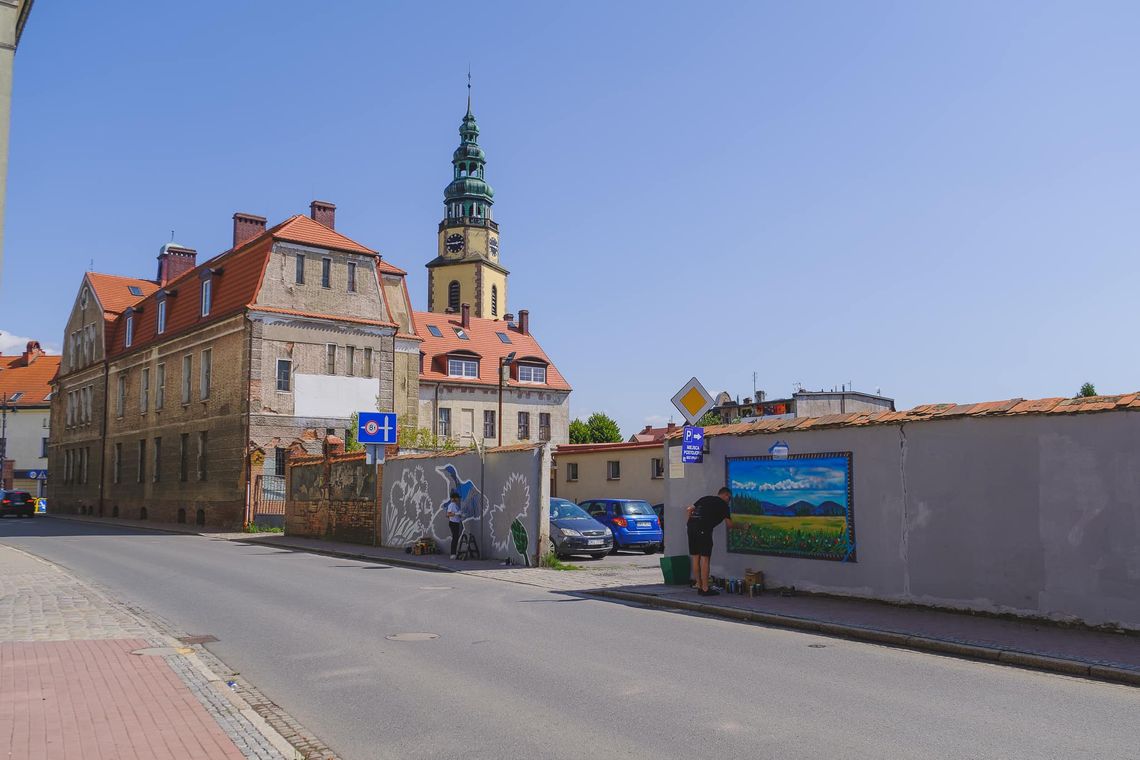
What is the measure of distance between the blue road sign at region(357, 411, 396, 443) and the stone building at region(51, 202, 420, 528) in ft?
39.1

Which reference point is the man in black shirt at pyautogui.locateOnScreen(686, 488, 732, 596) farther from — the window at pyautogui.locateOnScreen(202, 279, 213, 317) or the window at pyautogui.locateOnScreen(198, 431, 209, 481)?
the window at pyautogui.locateOnScreen(202, 279, 213, 317)

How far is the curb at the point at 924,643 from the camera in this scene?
882 centimetres

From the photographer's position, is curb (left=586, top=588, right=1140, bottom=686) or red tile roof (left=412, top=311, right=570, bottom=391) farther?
red tile roof (left=412, top=311, right=570, bottom=391)

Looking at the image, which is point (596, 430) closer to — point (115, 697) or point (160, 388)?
point (160, 388)

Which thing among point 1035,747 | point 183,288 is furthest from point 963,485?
point 183,288

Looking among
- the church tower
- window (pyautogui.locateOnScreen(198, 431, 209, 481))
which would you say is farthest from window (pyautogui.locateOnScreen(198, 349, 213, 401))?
the church tower

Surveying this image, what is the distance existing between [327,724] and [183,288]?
42079 mm

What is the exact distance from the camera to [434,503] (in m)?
24.0

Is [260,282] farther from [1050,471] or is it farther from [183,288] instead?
[1050,471]

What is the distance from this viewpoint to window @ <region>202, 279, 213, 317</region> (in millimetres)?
42094

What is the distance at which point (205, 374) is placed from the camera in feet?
135

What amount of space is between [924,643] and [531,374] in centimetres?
5505

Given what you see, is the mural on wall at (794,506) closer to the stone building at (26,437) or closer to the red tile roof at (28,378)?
the stone building at (26,437)

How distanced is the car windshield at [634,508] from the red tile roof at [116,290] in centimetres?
3911
